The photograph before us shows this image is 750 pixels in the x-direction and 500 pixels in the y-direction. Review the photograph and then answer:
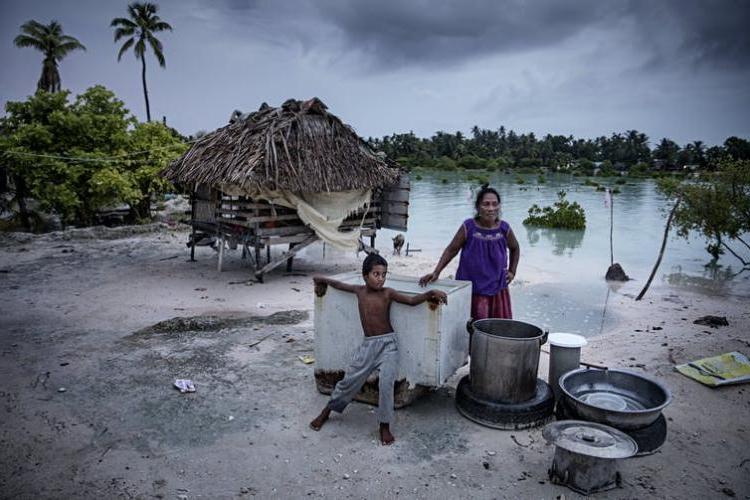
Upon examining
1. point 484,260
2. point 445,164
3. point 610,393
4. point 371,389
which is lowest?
point 371,389

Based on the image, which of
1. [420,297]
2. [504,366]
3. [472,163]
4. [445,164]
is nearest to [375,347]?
[420,297]

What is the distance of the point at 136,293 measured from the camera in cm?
811

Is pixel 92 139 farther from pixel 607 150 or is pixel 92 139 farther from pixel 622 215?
pixel 607 150

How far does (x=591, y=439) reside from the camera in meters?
Result: 3.03

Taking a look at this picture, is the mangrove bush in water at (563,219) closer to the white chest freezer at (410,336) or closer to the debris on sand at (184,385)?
the white chest freezer at (410,336)

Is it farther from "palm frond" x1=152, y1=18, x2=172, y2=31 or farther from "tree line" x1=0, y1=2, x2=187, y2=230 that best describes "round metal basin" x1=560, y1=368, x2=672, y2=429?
"palm frond" x1=152, y1=18, x2=172, y2=31

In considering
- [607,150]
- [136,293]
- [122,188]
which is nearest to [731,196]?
[136,293]

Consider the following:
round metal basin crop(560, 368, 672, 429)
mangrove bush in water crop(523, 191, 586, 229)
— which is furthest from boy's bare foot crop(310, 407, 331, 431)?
mangrove bush in water crop(523, 191, 586, 229)

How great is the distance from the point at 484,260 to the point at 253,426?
2321 millimetres

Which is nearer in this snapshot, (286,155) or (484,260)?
(484,260)

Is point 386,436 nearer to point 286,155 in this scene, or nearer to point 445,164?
point 286,155

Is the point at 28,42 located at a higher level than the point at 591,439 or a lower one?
higher

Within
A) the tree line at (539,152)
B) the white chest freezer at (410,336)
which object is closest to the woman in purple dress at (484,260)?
the white chest freezer at (410,336)

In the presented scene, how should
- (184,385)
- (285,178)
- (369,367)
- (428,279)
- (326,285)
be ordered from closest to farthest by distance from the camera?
(369,367) → (326,285) → (428,279) → (184,385) → (285,178)
